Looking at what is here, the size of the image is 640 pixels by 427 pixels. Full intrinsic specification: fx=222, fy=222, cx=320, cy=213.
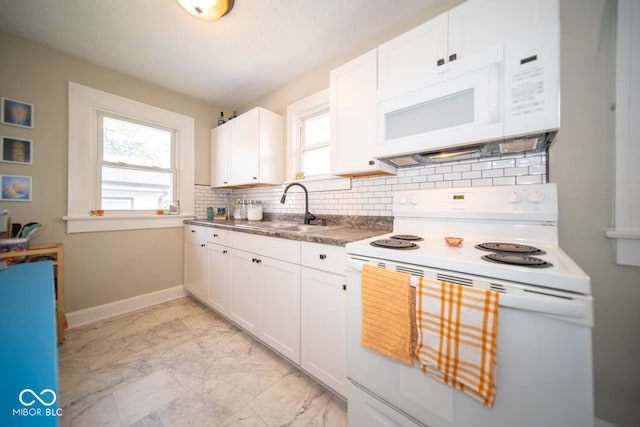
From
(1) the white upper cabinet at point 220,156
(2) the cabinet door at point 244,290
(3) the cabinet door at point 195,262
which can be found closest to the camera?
(2) the cabinet door at point 244,290

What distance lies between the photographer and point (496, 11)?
1.12m

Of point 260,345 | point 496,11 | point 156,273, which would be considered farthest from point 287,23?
point 156,273

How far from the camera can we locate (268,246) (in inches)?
66.8

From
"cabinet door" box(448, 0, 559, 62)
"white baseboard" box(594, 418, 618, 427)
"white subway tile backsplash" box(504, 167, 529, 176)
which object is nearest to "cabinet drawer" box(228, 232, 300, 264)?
"white subway tile backsplash" box(504, 167, 529, 176)

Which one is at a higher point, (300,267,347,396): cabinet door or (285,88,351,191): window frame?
(285,88,351,191): window frame

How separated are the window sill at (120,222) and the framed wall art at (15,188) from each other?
30 centimetres

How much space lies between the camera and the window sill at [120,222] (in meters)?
2.19

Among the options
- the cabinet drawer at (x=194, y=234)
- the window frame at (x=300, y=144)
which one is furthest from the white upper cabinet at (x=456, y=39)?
the cabinet drawer at (x=194, y=234)

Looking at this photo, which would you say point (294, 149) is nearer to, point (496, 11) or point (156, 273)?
point (496, 11)

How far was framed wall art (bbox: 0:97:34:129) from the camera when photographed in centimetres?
185

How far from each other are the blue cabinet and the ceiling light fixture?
1.83 m

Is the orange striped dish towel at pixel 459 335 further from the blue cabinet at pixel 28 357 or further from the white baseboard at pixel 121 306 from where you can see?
the white baseboard at pixel 121 306

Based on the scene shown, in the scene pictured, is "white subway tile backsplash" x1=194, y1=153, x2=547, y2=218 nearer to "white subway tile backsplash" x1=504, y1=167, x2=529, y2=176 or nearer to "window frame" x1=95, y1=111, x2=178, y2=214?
"white subway tile backsplash" x1=504, y1=167, x2=529, y2=176

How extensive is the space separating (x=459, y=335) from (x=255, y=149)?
2465 mm
